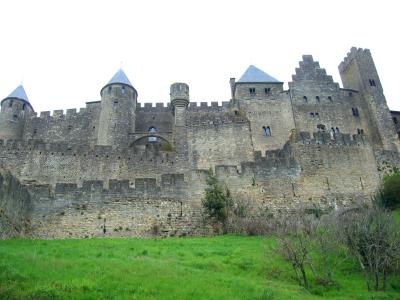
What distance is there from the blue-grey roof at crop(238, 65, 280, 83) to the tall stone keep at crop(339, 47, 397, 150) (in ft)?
24.2

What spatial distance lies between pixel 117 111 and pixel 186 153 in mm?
8415

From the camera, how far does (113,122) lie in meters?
37.9

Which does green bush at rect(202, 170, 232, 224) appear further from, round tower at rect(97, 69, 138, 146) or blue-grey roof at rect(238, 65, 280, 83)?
blue-grey roof at rect(238, 65, 280, 83)

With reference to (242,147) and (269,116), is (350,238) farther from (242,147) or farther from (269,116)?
(269,116)

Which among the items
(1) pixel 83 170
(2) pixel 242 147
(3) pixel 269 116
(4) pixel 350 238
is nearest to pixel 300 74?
(3) pixel 269 116

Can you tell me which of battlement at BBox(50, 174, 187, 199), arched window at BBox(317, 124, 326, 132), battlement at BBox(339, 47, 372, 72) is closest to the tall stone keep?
battlement at BBox(339, 47, 372, 72)

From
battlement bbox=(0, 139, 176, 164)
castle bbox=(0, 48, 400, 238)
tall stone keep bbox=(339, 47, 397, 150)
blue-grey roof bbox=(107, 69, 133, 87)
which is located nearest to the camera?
castle bbox=(0, 48, 400, 238)

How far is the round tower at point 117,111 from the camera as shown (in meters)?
37.3

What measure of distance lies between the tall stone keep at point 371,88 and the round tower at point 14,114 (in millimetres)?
27669

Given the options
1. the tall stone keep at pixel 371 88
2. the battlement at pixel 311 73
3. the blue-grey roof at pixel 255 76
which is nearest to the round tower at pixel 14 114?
the blue-grey roof at pixel 255 76

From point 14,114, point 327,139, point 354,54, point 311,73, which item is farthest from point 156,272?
point 354,54

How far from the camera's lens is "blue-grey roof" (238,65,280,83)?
4028 centimetres

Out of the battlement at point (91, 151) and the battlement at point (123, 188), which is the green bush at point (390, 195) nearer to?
the battlement at point (123, 188)

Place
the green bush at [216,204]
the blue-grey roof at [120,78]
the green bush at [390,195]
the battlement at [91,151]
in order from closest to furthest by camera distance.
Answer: the green bush at [216,204] → the green bush at [390,195] → the battlement at [91,151] → the blue-grey roof at [120,78]
